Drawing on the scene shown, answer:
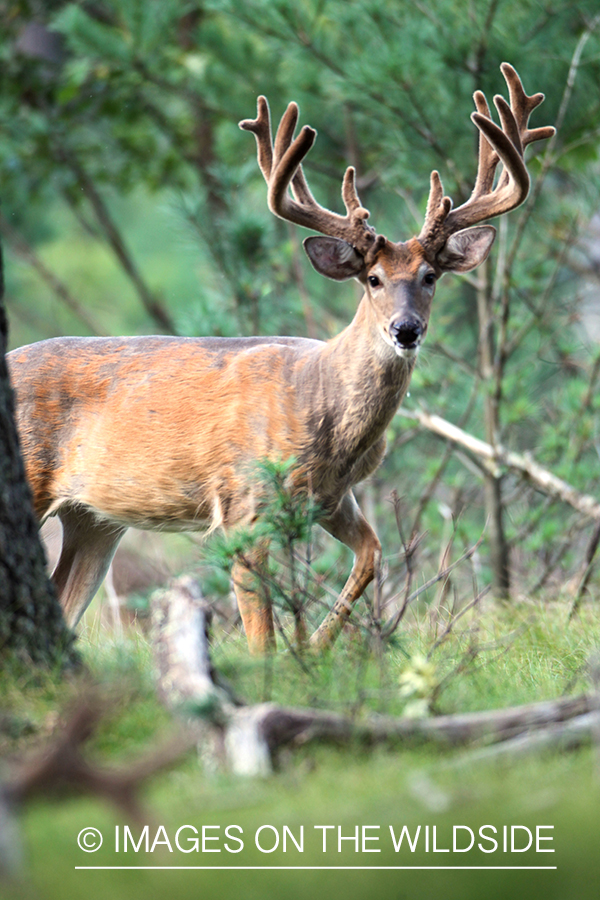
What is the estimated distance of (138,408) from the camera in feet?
16.9

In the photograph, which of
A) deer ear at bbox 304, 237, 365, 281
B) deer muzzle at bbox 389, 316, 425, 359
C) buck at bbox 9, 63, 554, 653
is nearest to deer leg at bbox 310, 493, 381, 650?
buck at bbox 9, 63, 554, 653

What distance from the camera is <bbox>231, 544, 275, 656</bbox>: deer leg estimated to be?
4172 mm

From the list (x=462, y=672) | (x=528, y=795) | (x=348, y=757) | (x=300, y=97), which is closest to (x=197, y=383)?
(x=462, y=672)

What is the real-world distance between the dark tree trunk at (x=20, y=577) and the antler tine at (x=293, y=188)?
5.48 ft

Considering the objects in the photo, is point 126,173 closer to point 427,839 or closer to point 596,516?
point 596,516

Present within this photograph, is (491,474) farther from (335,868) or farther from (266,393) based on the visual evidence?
(335,868)

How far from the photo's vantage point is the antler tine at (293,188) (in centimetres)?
472

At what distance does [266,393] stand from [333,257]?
28.1 inches

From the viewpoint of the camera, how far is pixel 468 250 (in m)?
4.98

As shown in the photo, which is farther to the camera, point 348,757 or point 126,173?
point 126,173

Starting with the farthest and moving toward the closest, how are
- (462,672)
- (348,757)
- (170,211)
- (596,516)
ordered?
(170,211) → (596,516) → (462,672) → (348,757)

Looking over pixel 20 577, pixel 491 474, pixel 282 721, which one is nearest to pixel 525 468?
pixel 491 474

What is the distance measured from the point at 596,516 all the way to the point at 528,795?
412 centimetres

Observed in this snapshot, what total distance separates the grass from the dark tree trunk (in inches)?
4.8
